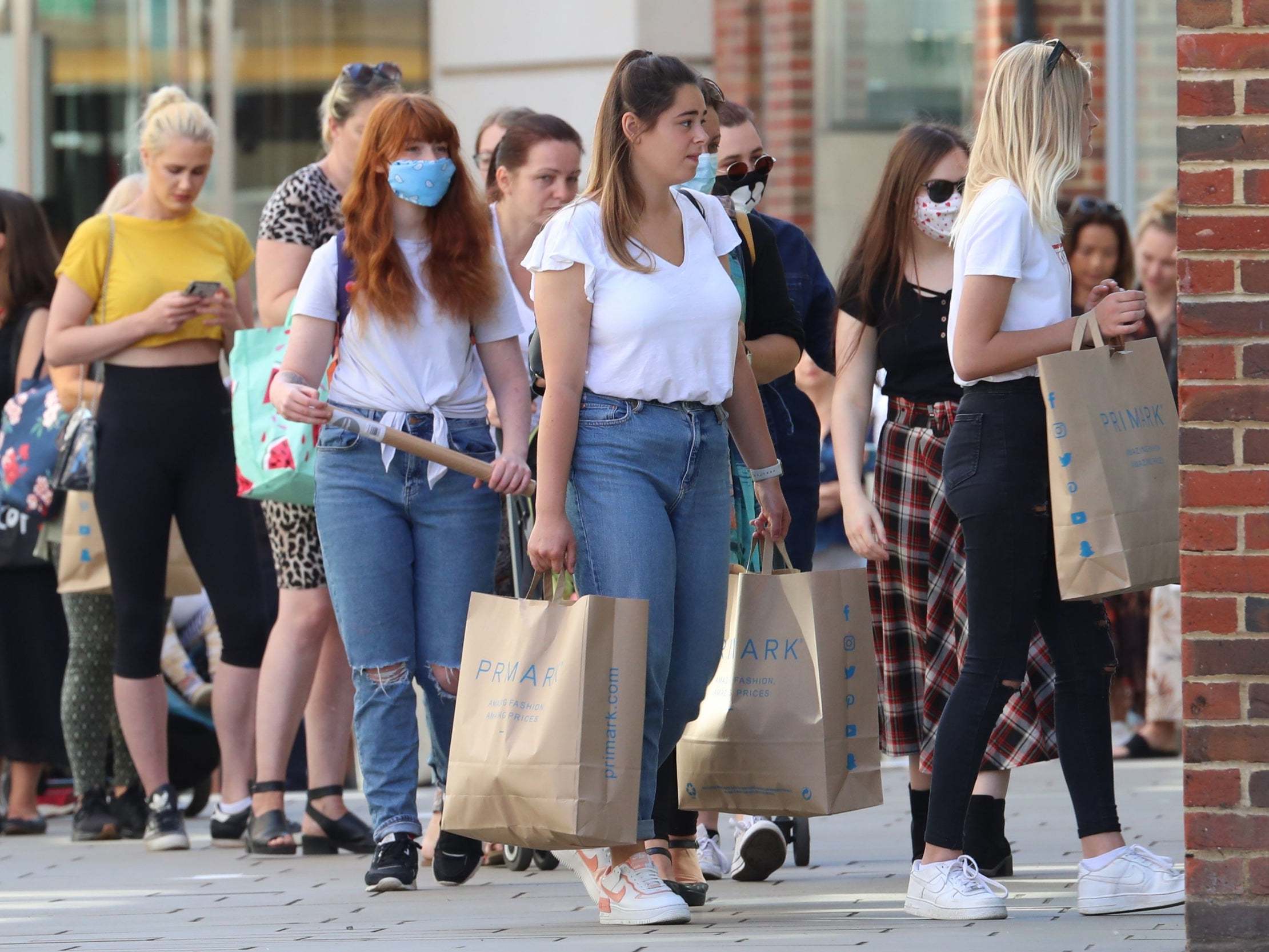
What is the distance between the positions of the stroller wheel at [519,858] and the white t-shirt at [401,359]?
4.23 feet

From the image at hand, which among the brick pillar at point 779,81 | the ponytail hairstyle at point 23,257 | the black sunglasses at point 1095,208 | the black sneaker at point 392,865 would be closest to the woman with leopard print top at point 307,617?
the black sneaker at point 392,865

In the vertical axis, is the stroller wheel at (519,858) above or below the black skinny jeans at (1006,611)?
below

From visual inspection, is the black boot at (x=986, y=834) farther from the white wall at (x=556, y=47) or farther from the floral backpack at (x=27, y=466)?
the white wall at (x=556, y=47)

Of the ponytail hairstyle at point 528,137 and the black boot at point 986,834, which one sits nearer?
the black boot at point 986,834

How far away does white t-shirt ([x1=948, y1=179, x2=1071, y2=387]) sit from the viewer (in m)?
4.94

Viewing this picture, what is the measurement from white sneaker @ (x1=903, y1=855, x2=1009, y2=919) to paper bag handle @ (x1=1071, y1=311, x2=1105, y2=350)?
1197 mm

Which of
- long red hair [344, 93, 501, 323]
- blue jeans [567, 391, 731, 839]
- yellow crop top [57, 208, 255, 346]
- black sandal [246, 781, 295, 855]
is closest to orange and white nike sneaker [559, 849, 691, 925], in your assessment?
blue jeans [567, 391, 731, 839]

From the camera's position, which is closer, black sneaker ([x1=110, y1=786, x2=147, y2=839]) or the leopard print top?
the leopard print top

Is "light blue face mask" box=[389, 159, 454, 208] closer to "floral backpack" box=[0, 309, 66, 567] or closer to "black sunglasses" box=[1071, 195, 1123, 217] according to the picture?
"floral backpack" box=[0, 309, 66, 567]

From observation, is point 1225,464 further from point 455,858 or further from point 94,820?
point 94,820

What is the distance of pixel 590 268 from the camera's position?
194 inches

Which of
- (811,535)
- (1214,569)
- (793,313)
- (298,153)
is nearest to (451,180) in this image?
(793,313)

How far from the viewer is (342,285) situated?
5715 mm

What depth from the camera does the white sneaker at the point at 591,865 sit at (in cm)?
513
